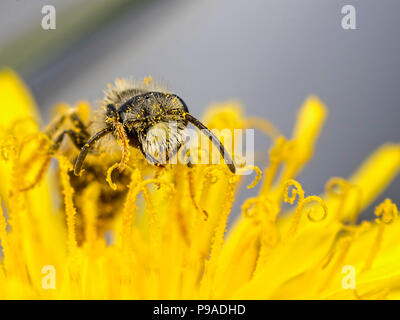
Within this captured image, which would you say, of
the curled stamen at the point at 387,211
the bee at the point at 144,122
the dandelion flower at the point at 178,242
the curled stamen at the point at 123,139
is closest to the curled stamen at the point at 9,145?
the dandelion flower at the point at 178,242

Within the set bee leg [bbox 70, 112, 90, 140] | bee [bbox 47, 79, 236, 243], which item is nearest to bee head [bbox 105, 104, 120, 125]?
bee [bbox 47, 79, 236, 243]

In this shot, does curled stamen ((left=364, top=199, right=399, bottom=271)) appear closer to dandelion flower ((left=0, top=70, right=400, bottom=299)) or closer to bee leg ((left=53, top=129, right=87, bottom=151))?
dandelion flower ((left=0, top=70, right=400, bottom=299))

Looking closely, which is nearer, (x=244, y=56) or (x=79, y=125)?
(x=79, y=125)

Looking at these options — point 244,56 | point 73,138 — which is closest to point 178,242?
point 73,138

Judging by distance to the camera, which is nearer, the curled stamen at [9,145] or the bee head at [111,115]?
the bee head at [111,115]

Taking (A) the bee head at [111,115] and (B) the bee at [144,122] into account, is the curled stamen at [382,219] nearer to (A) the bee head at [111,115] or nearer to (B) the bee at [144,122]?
(B) the bee at [144,122]

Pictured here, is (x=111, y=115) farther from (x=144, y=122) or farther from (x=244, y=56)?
(x=244, y=56)
